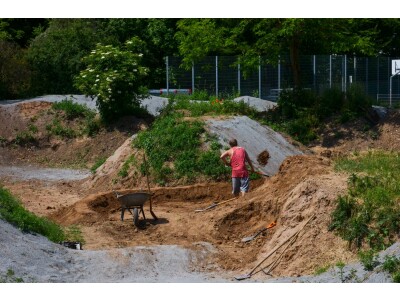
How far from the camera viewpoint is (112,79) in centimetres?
3014

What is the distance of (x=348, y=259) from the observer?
582 inches

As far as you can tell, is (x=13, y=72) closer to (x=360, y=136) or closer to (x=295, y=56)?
(x=295, y=56)

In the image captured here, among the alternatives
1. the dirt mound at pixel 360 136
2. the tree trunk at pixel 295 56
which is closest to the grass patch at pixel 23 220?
the dirt mound at pixel 360 136

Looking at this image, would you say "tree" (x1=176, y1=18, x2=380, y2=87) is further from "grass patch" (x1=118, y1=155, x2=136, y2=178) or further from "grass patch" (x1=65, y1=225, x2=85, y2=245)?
"grass patch" (x1=65, y1=225, x2=85, y2=245)

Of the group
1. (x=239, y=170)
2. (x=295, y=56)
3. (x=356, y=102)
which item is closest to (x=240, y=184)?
(x=239, y=170)

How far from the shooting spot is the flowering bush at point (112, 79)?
1192 inches

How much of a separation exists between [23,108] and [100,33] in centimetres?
965

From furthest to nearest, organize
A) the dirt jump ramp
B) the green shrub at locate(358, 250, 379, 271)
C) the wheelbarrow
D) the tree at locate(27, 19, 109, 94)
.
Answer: the tree at locate(27, 19, 109, 94), the dirt jump ramp, the wheelbarrow, the green shrub at locate(358, 250, 379, 271)

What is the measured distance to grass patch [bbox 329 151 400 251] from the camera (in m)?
14.8

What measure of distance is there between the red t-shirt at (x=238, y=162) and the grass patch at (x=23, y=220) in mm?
4895

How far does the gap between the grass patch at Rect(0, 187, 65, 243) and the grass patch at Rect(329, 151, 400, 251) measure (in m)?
5.32

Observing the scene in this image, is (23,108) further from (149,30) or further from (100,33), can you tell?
(149,30)

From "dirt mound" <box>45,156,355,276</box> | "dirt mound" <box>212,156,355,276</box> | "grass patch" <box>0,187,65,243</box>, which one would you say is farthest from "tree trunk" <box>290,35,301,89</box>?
"grass patch" <box>0,187,65,243</box>
